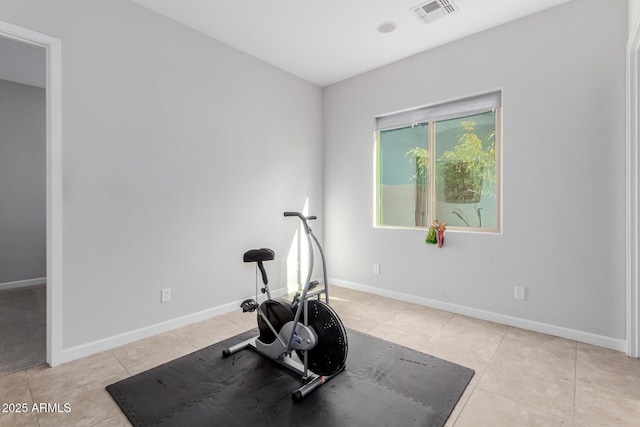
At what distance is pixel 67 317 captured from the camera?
7.50 feet

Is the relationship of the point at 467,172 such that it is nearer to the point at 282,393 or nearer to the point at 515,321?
the point at 515,321

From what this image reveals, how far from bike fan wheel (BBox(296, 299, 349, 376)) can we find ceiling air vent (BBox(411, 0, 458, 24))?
8.55ft

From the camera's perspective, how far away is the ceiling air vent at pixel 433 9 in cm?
261

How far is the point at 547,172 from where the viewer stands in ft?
8.94

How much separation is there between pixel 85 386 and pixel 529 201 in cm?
373

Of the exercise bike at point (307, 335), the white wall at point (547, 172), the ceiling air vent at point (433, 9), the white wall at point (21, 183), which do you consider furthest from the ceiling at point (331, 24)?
the white wall at point (21, 183)

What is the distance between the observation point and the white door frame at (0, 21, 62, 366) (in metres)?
2.19

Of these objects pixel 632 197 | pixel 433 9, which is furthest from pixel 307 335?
pixel 433 9

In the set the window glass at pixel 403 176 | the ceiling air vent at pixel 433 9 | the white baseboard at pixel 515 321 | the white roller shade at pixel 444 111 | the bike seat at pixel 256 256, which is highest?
the ceiling air vent at pixel 433 9

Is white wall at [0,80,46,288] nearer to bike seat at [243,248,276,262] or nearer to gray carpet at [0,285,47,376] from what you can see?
gray carpet at [0,285,47,376]

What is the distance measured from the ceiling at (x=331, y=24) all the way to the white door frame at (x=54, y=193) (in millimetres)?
991

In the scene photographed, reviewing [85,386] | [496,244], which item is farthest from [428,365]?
[85,386]

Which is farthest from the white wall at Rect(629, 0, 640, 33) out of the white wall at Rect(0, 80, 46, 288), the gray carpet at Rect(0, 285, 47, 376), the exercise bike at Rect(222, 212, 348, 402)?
the white wall at Rect(0, 80, 46, 288)

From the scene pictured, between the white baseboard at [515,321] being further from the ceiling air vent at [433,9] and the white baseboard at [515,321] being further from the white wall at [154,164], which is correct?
the ceiling air vent at [433,9]
